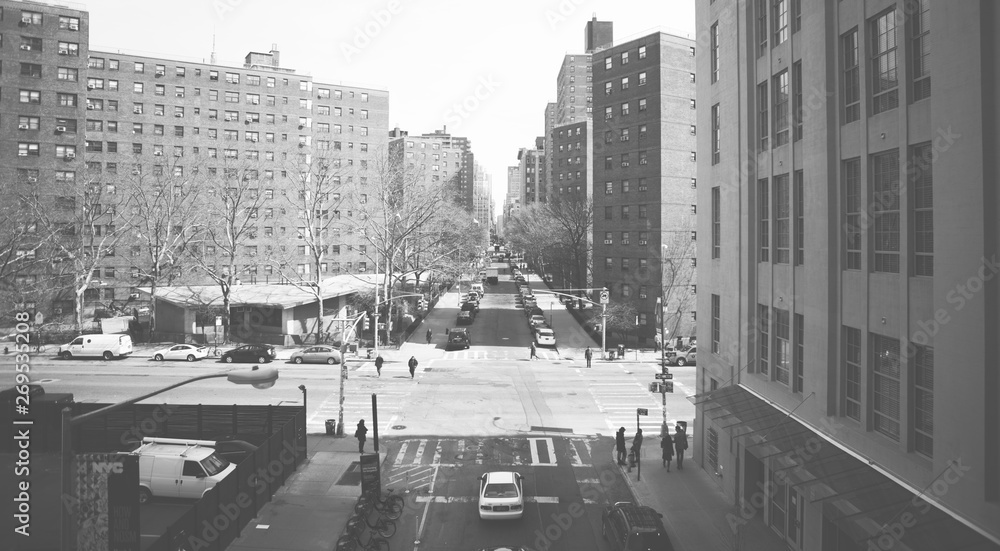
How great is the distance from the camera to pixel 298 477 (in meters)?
21.5

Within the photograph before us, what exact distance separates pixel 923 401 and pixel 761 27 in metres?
12.7

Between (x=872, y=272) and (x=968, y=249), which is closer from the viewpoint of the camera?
(x=968, y=249)

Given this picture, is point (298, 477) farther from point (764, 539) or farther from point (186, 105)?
point (186, 105)

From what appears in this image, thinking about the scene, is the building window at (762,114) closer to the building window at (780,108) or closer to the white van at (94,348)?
the building window at (780,108)

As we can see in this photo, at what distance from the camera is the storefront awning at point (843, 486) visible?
33.4 feet

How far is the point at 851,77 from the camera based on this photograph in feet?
47.5

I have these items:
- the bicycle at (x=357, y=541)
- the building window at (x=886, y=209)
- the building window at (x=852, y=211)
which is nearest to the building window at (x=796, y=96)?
the building window at (x=852, y=211)

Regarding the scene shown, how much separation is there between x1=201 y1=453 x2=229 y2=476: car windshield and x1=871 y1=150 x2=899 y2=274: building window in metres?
18.3

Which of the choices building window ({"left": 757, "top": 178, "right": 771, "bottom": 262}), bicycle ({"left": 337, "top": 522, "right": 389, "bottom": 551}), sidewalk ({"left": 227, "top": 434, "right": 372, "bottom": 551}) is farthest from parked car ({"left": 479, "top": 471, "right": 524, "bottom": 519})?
building window ({"left": 757, "top": 178, "right": 771, "bottom": 262})

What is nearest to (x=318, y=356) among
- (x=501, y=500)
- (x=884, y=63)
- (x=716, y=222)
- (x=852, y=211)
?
(x=501, y=500)

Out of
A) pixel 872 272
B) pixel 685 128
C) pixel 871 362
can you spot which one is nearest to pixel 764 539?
pixel 871 362

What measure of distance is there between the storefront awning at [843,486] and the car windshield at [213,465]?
14.9m

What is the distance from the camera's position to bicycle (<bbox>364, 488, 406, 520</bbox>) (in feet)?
59.4

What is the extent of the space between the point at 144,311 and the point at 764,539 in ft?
219
